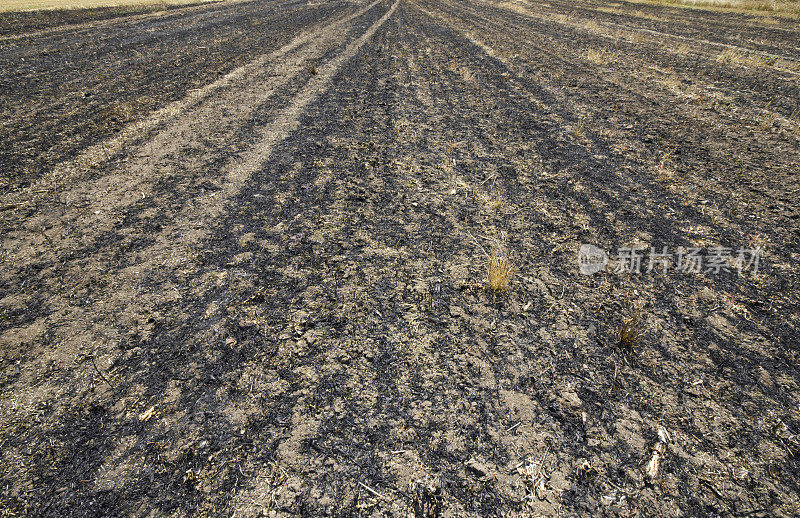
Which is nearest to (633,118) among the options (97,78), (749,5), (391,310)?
(391,310)

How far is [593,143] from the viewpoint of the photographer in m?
6.12

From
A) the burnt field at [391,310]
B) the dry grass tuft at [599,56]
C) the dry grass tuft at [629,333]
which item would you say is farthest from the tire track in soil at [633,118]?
the dry grass tuft at [629,333]

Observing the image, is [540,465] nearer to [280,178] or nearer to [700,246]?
[700,246]

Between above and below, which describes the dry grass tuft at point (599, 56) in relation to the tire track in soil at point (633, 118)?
above

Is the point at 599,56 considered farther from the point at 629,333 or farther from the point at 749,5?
the point at 749,5

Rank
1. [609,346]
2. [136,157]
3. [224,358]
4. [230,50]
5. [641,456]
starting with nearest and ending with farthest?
[641,456] < [224,358] < [609,346] < [136,157] < [230,50]

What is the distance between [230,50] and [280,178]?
32.1 feet

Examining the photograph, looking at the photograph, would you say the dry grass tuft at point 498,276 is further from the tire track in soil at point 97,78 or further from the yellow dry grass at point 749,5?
the yellow dry grass at point 749,5

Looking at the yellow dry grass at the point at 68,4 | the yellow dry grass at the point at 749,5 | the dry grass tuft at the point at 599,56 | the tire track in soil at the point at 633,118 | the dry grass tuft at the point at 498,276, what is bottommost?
the dry grass tuft at the point at 498,276

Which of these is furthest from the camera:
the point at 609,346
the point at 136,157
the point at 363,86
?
the point at 363,86

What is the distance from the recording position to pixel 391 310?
10.3 feet

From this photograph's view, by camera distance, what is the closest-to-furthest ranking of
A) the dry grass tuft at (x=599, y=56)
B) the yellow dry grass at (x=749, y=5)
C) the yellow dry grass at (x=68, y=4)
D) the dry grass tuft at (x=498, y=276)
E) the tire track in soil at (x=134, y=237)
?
the tire track in soil at (x=134, y=237) → the dry grass tuft at (x=498, y=276) → the dry grass tuft at (x=599, y=56) → the yellow dry grass at (x=68, y=4) → the yellow dry grass at (x=749, y=5)

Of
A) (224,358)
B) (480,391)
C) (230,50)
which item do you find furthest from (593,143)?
(230,50)

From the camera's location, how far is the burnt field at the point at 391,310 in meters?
2.06
